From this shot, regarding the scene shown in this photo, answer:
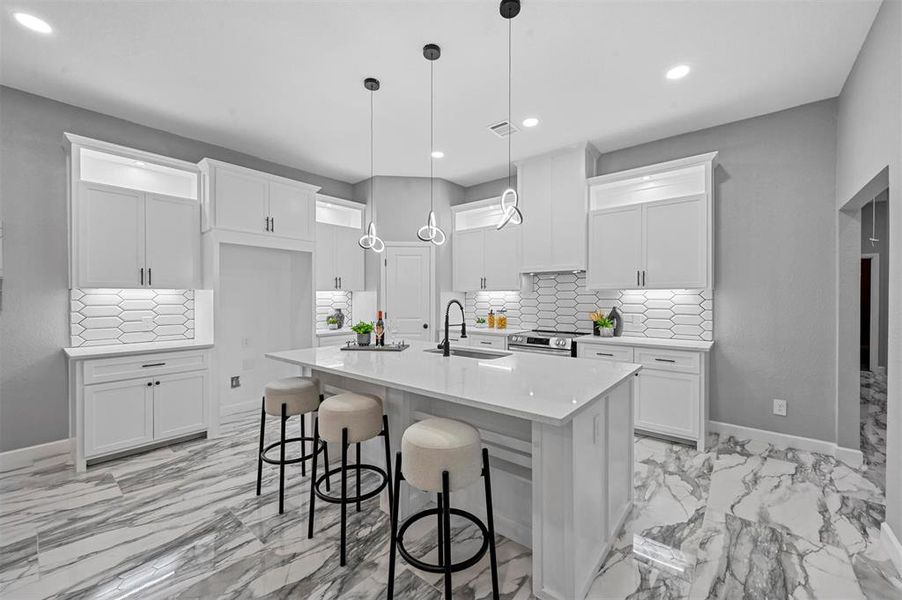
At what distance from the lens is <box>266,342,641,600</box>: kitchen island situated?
163 cm

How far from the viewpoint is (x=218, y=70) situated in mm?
2879

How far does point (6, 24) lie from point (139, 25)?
80cm

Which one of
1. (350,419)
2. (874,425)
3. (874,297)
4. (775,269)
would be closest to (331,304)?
(350,419)

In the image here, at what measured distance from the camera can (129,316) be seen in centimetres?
370

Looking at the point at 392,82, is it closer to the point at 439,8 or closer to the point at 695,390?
the point at 439,8

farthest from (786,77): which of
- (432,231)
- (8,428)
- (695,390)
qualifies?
(8,428)

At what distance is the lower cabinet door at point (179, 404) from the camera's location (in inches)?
134

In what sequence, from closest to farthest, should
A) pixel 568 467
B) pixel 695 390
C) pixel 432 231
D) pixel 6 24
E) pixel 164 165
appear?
pixel 568 467 < pixel 6 24 < pixel 432 231 < pixel 695 390 < pixel 164 165

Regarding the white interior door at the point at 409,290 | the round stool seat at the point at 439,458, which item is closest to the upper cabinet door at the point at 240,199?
the white interior door at the point at 409,290

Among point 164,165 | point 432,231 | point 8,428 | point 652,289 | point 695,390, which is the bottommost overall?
point 8,428

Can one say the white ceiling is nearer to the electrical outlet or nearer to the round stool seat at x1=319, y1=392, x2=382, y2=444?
the round stool seat at x1=319, y1=392, x2=382, y2=444

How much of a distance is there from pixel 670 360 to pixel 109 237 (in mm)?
5022

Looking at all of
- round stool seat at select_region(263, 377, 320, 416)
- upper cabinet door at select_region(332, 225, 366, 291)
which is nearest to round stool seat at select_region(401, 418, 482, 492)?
round stool seat at select_region(263, 377, 320, 416)

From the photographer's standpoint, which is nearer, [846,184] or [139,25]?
[139,25]
